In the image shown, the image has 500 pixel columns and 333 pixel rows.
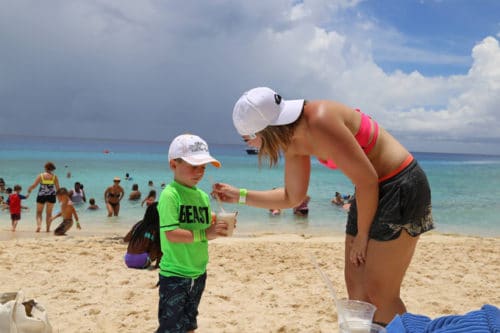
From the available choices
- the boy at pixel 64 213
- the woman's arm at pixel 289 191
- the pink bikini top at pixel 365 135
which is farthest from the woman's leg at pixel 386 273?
the boy at pixel 64 213

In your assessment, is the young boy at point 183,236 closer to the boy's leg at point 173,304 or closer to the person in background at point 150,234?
the boy's leg at point 173,304

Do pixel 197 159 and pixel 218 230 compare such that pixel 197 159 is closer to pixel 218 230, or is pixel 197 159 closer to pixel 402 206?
pixel 218 230

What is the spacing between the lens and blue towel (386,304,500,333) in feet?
3.04

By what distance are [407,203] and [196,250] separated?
1443mm

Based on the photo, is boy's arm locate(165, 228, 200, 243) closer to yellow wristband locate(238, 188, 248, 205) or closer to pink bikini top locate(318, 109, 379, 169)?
yellow wristband locate(238, 188, 248, 205)

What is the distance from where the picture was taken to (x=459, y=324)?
0.97m

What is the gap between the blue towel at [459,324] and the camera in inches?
36.4

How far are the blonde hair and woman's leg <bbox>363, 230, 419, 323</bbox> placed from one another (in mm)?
624

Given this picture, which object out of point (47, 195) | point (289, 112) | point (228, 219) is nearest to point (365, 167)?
point (289, 112)

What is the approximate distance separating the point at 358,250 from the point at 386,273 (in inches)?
6.5

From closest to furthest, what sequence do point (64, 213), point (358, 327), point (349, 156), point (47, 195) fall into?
point (358, 327), point (349, 156), point (64, 213), point (47, 195)

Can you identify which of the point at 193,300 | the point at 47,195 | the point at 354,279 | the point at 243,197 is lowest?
the point at 193,300

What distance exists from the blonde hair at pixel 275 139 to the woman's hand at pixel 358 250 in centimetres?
56

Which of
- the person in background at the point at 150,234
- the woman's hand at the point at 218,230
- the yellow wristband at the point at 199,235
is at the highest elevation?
the woman's hand at the point at 218,230
